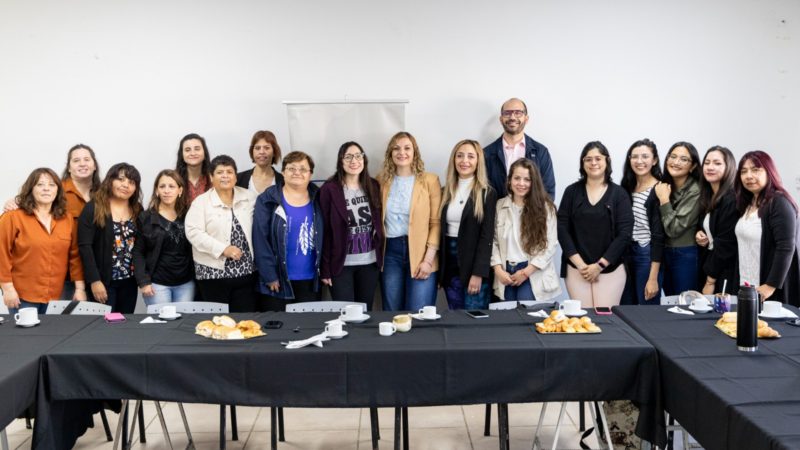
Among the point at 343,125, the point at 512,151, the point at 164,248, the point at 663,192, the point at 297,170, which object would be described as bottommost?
the point at 164,248

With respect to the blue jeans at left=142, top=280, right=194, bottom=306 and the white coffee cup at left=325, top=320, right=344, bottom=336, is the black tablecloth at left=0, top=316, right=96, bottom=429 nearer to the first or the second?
the blue jeans at left=142, top=280, right=194, bottom=306

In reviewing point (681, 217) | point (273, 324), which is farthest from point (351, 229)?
point (681, 217)

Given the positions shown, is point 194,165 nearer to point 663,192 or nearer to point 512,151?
point 512,151

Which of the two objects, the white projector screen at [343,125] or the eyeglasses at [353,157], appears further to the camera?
the white projector screen at [343,125]

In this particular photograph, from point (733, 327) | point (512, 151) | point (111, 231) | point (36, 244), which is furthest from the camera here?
point (512, 151)

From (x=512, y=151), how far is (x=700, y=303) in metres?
1.81

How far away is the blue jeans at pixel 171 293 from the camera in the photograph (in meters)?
3.96

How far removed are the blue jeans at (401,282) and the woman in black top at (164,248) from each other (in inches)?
45.2

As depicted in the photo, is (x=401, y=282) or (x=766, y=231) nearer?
(x=766, y=231)

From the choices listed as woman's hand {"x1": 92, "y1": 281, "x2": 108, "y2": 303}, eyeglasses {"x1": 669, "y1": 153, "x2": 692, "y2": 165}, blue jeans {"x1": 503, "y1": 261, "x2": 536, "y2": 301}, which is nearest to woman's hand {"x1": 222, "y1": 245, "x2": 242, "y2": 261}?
woman's hand {"x1": 92, "y1": 281, "x2": 108, "y2": 303}

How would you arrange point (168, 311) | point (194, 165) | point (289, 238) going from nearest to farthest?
point (168, 311) → point (289, 238) → point (194, 165)

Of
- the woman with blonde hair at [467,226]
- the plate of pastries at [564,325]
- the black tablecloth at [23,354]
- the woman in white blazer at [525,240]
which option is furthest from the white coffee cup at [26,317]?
the woman in white blazer at [525,240]

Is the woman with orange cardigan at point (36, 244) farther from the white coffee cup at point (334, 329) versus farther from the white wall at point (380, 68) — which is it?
the white coffee cup at point (334, 329)

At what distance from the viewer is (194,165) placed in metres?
4.36
